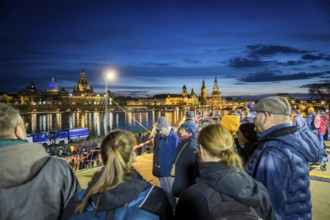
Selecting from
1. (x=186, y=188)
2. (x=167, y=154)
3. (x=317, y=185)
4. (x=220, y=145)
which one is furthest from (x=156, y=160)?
Result: (x=317, y=185)

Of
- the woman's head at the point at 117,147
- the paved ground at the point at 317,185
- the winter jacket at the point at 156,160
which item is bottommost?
the paved ground at the point at 317,185

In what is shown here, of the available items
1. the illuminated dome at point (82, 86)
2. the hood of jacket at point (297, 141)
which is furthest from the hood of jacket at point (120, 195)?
the illuminated dome at point (82, 86)

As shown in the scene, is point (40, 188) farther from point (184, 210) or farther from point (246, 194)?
Answer: point (246, 194)

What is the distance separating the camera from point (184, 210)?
5.48ft

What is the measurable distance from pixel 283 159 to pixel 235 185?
31.3 inches

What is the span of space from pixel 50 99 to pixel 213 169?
200075 millimetres

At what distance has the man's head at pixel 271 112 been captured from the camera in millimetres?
2475

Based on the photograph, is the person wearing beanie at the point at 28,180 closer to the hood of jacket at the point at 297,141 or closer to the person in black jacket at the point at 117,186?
the person in black jacket at the point at 117,186

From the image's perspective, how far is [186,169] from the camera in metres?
3.89

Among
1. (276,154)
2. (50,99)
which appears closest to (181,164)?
(276,154)

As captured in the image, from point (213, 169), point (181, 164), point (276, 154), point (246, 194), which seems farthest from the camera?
point (181, 164)

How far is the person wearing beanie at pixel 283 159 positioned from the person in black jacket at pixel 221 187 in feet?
1.24

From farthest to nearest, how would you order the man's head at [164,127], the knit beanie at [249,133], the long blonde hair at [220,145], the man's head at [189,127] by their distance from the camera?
the man's head at [164,127]
the man's head at [189,127]
the knit beanie at [249,133]
the long blonde hair at [220,145]

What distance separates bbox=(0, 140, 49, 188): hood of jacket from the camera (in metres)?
1.93
